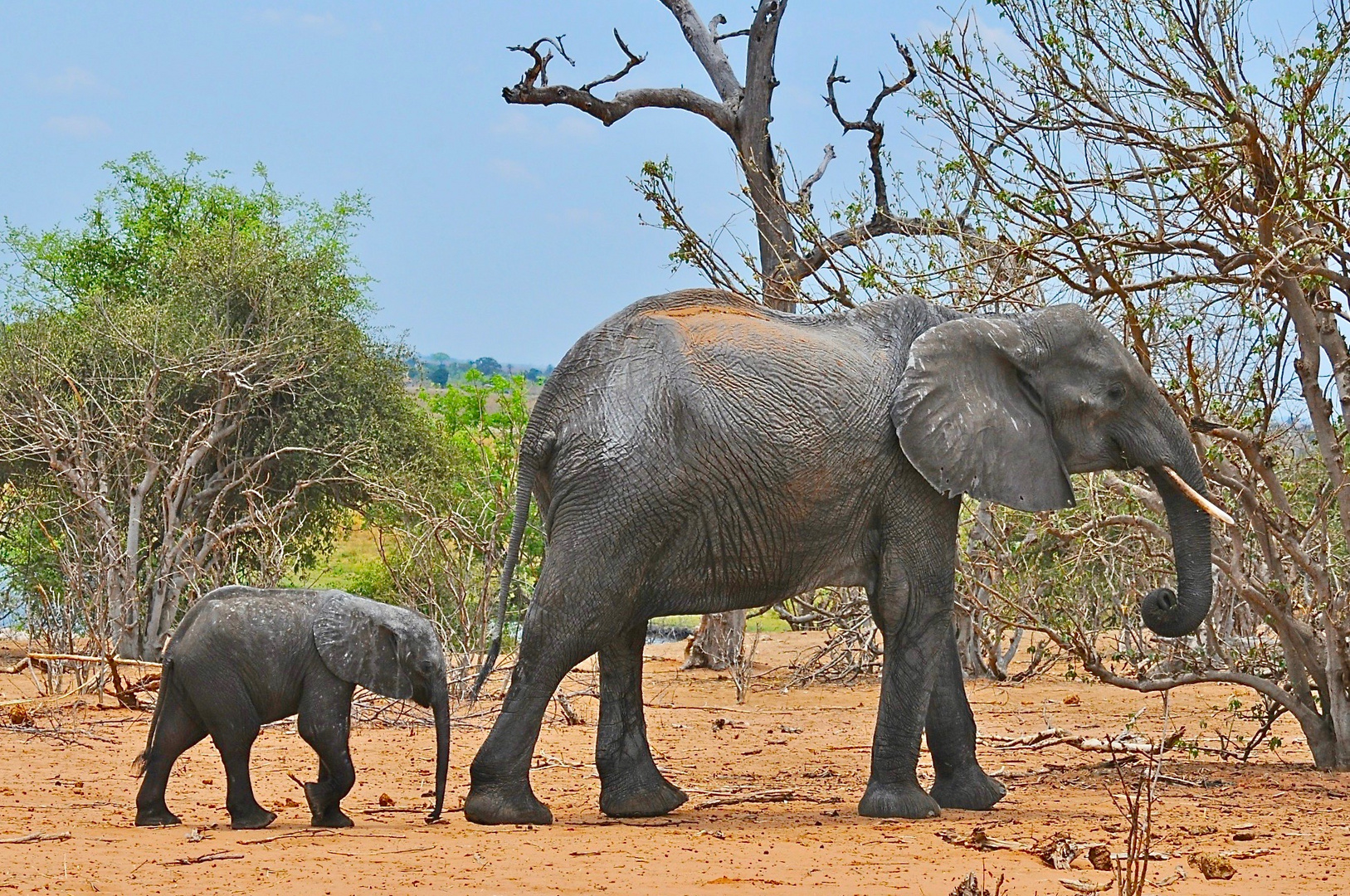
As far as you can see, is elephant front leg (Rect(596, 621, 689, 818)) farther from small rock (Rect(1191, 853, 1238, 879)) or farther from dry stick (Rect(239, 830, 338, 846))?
small rock (Rect(1191, 853, 1238, 879))

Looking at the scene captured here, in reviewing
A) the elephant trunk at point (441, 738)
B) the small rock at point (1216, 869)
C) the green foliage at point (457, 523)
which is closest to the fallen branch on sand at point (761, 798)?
the elephant trunk at point (441, 738)

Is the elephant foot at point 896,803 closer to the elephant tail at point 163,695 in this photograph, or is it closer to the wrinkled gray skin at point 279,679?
the wrinkled gray skin at point 279,679

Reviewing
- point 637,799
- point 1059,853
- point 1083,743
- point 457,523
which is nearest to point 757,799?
point 637,799

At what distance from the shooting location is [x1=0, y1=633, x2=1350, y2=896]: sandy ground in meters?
5.50

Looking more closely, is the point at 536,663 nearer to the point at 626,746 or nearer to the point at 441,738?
the point at 441,738

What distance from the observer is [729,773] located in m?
9.21

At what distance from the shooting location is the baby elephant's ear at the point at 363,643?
6.52 metres

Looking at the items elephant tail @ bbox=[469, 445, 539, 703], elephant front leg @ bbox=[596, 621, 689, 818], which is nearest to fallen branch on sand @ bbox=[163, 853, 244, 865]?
elephant tail @ bbox=[469, 445, 539, 703]

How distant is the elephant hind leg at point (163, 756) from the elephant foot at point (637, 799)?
1.87m

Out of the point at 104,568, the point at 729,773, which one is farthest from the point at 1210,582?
the point at 104,568

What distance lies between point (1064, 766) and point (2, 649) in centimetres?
1204

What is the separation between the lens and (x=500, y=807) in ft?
22.2

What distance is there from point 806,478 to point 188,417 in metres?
10.6

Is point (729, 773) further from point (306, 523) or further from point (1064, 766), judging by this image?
point (306, 523)
